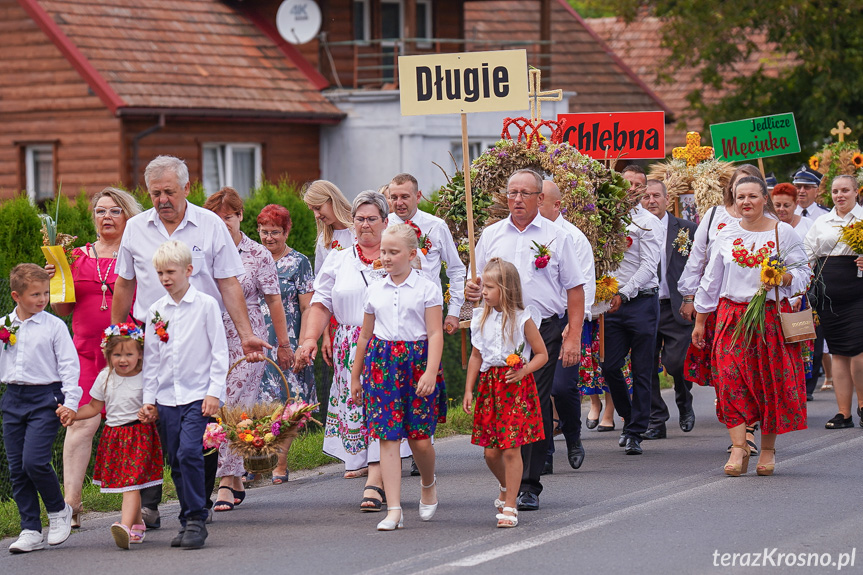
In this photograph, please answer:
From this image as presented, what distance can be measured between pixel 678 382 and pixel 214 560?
5.97 meters

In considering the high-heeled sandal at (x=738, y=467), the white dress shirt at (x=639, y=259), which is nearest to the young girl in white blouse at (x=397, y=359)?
the high-heeled sandal at (x=738, y=467)

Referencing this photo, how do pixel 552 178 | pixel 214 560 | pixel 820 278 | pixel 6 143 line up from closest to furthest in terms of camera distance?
1. pixel 214 560
2. pixel 552 178
3. pixel 820 278
4. pixel 6 143

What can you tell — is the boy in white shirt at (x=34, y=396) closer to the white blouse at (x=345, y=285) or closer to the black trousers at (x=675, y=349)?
the white blouse at (x=345, y=285)

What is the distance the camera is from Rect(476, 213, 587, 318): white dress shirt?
8.79 metres

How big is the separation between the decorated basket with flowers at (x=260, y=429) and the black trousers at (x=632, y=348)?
11.8ft

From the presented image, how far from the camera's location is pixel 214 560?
7551 mm

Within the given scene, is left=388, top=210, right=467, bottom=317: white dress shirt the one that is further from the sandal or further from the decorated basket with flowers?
the decorated basket with flowers

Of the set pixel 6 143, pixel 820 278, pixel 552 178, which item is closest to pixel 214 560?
pixel 552 178

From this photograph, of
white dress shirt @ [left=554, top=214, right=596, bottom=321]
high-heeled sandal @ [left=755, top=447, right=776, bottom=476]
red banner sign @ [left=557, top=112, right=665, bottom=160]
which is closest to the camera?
white dress shirt @ [left=554, top=214, right=596, bottom=321]

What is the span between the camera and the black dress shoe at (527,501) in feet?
28.3

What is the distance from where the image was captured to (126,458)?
7.94m

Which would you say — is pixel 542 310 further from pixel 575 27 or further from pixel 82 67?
pixel 575 27

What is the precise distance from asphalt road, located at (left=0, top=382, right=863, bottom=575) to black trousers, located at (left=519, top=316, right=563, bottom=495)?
0.70ft

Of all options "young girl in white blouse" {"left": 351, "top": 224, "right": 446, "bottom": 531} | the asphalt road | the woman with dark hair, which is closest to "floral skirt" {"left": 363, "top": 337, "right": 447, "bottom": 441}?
"young girl in white blouse" {"left": 351, "top": 224, "right": 446, "bottom": 531}
